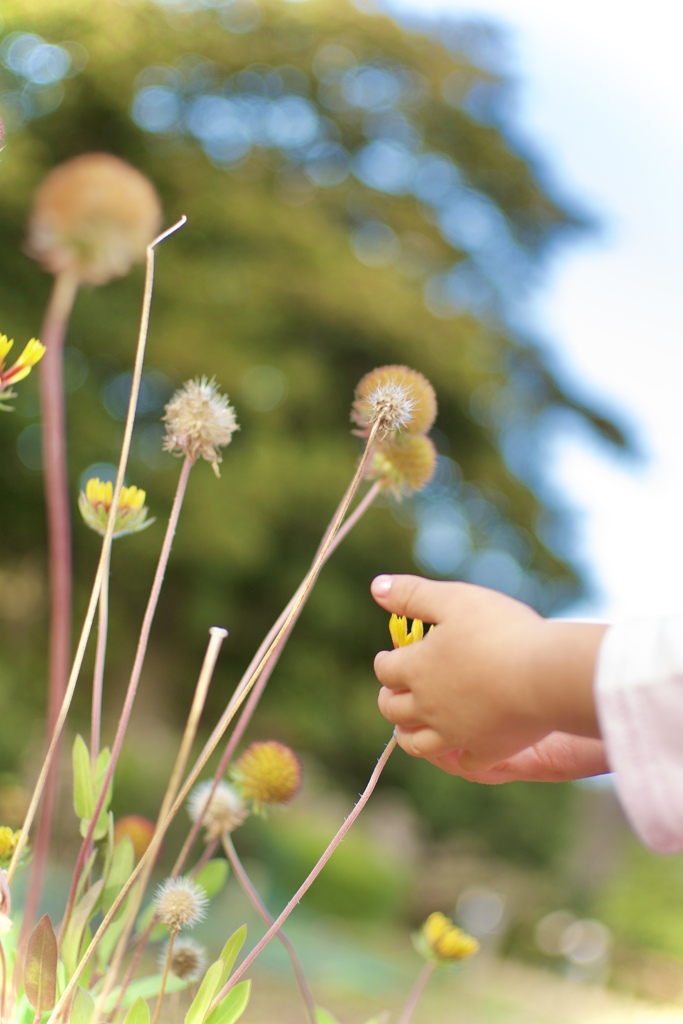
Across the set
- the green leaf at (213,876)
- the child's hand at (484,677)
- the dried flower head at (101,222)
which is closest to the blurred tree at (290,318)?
the dried flower head at (101,222)

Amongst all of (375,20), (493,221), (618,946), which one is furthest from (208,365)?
(618,946)

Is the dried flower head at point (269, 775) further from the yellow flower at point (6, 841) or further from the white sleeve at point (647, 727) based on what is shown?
the white sleeve at point (647, 727)

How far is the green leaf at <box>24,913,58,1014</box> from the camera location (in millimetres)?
772

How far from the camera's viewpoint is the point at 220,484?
652 cm

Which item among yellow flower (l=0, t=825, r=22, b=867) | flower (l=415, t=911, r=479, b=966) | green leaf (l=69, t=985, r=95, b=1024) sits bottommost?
flower (l=415, t=911, r=479, b=966)

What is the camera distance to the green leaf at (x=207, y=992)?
2.62 feet

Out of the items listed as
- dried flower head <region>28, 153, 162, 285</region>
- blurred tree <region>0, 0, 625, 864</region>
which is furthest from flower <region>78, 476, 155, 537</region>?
blurred tree <region>0, 0, 625, 864</region>

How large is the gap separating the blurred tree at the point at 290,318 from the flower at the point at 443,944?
4279mm

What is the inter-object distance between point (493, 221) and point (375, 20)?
7.44ft

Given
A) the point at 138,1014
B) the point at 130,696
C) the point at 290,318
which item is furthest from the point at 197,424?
the point at 290,318

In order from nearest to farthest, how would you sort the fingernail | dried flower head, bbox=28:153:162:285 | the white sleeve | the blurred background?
the white sleeve, the fingernail, dried flower head, bbox=28:153:162:285, the blurred background

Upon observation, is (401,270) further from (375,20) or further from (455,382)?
(375,20)

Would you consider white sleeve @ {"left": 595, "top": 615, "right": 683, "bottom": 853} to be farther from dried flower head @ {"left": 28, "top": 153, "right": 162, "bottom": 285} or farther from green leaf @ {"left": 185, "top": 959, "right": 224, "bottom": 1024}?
dried flower head @ {"left": 28, "top": 153, "right": 162, "bottom": 285}

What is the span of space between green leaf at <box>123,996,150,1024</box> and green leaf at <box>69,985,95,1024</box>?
0.11ft
